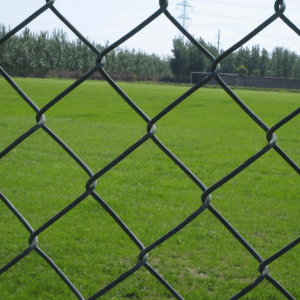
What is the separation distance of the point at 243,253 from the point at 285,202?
1733 mm

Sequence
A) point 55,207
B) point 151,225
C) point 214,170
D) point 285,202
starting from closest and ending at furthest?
point 151,225
point 55,207
point 285,202
point 214,170

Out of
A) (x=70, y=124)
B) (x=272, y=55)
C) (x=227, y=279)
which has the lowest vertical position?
(x=227, y=279)

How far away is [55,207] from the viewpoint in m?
4.25

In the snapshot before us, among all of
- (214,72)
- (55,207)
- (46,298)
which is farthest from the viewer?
(55,207)

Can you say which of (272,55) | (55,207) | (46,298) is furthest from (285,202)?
(272,55)

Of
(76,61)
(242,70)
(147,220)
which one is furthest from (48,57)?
(147,220)

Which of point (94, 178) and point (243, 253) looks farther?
point (243, 253)

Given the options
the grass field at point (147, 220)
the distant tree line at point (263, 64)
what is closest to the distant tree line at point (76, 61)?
the distant tree line at point (263, 64)

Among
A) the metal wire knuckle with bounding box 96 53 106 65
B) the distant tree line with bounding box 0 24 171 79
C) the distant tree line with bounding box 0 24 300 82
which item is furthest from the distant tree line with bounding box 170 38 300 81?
the metal wire knuckle with bounding box 96 53 106 65

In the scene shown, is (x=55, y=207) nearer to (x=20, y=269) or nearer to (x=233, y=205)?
(x=20, y=269)

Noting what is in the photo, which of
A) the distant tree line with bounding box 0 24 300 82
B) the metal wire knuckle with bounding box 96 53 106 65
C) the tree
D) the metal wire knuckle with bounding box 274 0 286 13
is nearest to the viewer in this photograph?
the metal wire knuckle with bounding box 274 0 286 13

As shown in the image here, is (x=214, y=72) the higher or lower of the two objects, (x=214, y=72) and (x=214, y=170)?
the higher

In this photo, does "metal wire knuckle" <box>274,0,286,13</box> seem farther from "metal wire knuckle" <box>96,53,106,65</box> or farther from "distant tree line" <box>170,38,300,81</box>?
"distant tree line" <box>170,38,300,81</box>

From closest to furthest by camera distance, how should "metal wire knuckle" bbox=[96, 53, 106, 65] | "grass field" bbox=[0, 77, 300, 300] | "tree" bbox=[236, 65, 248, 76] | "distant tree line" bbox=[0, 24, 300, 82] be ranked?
"metal wire knuckle" bbox=[96, 53, 106, 65] → "grass field" bbox=[0, 77, 300, 300] → "tree" bbox=[236, 65, 248, 76] → "distant tree line" bbox=[0, 24, 300, 82]
